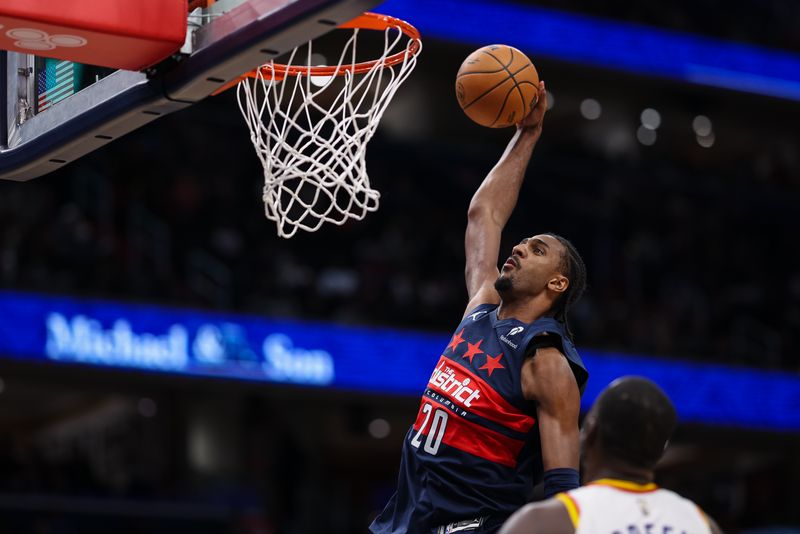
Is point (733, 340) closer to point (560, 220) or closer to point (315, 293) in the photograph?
point (560, 220)

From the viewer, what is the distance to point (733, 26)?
1658cm

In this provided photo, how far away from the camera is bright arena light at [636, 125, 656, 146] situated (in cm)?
1895

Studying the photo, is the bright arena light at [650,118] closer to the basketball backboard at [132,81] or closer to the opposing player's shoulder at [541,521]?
the basketball backboard at [132,81]

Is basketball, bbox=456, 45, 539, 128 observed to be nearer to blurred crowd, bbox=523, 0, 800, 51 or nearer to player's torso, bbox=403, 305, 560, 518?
player's torso, bbox=403, 305, 560, 518

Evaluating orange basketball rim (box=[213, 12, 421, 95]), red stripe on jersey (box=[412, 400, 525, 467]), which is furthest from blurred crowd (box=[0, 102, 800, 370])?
red stripe on jersey (box=[412, 400, 525, 467])

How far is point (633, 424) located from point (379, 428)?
14.1 m

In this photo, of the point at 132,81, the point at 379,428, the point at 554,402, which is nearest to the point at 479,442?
the point at 554,402

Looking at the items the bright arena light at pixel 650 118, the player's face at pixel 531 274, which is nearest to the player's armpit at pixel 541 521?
the player's face at pixel 531 274

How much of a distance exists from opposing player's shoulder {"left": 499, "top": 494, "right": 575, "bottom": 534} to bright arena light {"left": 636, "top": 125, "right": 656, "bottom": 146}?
1652 centimetres

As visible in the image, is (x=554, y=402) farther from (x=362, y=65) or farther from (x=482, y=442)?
(x=362, y=65)

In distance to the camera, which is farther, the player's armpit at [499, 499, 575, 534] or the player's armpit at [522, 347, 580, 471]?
the player's armpit at [522, 347, 580, 471]

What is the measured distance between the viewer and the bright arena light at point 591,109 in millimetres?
18730

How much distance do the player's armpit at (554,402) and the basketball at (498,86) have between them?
1064 millimetres

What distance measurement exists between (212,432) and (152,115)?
1185 centimetres
